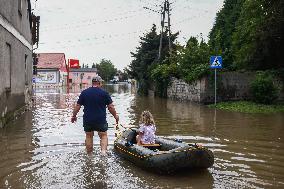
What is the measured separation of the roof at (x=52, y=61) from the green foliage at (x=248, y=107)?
52.4 m

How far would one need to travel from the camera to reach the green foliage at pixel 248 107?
2134 cm

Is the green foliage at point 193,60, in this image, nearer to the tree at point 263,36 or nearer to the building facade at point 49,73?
the tree at point 263,36

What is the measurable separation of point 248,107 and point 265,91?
1.75 metres

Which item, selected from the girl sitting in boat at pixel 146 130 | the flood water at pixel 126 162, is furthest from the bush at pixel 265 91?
the girl sitting in boat at pixel 146 130

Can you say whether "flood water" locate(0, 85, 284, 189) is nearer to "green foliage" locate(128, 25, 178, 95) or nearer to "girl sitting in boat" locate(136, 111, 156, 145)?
"girl sitting in boat" locate(136, 111, 156, 145)

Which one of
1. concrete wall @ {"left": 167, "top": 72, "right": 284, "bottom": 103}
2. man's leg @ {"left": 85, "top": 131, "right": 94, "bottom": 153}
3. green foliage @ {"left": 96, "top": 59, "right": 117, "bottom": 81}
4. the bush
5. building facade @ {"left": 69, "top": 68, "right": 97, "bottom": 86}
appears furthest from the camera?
green foliage @ {"left": 96, "top": 59, "right": 117, "bottom": 81}

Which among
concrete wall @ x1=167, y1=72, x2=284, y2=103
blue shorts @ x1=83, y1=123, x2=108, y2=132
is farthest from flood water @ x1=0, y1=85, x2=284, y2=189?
concrete wall @ x1=167, y1=72, x2=284, y2=103

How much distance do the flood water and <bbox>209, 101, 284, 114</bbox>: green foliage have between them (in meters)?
5.02

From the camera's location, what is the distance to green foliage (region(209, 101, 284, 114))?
21344 millimetres

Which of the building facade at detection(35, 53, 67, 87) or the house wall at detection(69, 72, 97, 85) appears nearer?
the building facade at detection(35, 53, 67, 87)

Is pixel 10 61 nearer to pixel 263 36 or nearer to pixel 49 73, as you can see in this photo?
pixel 263 36

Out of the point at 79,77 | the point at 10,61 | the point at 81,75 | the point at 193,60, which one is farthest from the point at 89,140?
the point at 79,77

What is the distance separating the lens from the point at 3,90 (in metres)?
14.7

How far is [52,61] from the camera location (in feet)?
249
